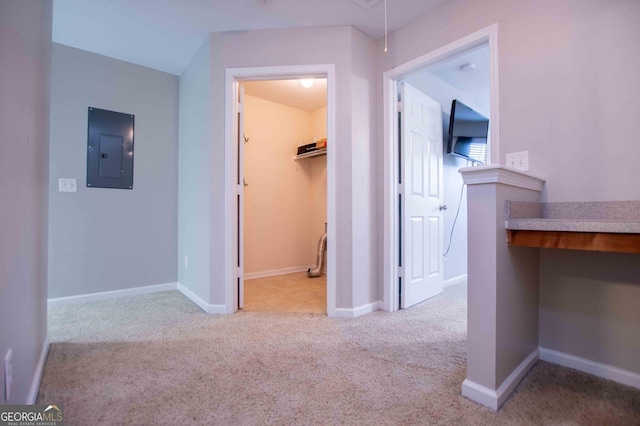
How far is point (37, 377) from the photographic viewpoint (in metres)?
1.32

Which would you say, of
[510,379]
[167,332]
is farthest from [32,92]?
[510,379]

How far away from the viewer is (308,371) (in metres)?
1.47

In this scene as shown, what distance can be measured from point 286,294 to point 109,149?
2.28 m

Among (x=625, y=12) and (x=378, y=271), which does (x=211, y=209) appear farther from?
(x=625, y=12)

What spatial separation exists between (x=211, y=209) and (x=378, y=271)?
1535 millimetres

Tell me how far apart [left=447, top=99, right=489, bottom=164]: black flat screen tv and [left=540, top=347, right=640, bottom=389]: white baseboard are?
209cm

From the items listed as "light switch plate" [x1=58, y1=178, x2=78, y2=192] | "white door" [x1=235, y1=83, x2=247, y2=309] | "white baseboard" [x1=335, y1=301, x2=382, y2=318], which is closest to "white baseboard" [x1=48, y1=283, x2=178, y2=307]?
"light switch plate" [x1=58, y1=178, x2=78, y2=192]

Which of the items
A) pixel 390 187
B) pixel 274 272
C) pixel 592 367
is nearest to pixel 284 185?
pixel 274 272

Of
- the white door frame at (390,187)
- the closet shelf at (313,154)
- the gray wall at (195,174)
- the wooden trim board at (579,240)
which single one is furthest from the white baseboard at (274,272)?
the wooden trim board at (579,240)

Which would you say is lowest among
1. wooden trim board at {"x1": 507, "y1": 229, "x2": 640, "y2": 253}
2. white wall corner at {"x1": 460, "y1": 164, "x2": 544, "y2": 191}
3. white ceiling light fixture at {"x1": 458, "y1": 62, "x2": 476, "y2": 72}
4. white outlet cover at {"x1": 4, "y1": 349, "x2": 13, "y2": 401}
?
white outlet cover at {"x1": 4, "y1": 349, "x2": 13, "y2": 401}

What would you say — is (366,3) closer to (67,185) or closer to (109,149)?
(109,149)

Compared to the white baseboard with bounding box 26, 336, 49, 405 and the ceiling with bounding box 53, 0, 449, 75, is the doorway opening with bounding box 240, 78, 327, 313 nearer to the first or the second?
the ceiling with bounding box 53, 0, 449, 75

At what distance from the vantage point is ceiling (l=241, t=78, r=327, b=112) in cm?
329

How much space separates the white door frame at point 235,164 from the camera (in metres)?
2.28
